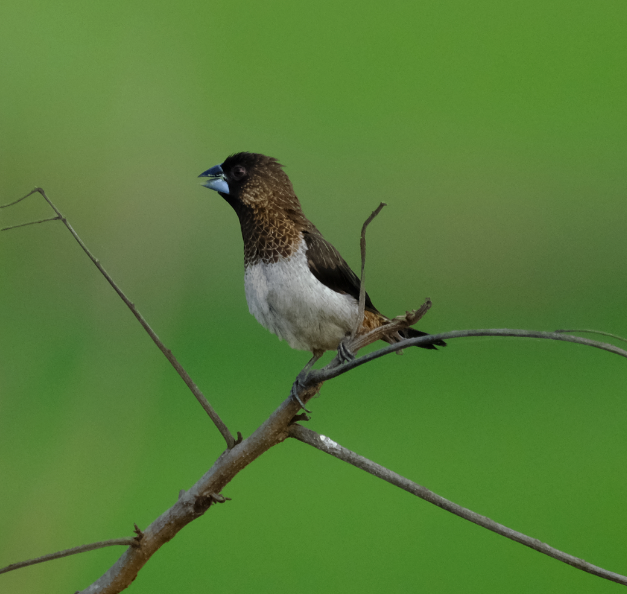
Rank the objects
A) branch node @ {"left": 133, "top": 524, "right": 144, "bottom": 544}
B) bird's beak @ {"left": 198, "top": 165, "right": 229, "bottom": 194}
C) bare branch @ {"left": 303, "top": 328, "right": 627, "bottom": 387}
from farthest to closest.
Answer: bird's beak @ {"left": 198, "top": 165, "right": 229, "bottom": 194}
branch node @ {"left": 133, "top": 524, "right": 144, "bottom": 544}
bare branch @ {"left": 303, "top": 328, "right": 627, "bottom": 387}

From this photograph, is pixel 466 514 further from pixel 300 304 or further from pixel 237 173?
pixel 237 173

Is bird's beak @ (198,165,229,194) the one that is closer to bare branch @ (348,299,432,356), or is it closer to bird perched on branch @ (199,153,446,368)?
bird perched on branch @ (199,153,446,368)

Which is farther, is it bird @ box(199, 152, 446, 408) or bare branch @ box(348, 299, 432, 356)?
bird @ box(199, 152, 446, 408)

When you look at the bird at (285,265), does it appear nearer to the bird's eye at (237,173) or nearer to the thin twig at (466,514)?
the bird's eye at (237,173)

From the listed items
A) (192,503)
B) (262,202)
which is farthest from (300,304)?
(192,503)

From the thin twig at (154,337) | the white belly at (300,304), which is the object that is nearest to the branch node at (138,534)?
the thin twig at (154,337)

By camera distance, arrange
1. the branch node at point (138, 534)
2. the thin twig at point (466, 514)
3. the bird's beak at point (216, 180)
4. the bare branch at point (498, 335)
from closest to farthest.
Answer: the bare branch at point (498, 335)
the thin twig at point (466, 514)
the branch node at point (138, 534)
the bird's beak at point (216, 180)

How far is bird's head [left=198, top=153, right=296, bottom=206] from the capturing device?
3.89 feet

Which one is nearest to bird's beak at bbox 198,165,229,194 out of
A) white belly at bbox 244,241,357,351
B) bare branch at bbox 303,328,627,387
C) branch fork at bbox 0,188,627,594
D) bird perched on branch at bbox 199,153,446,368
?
bird perched on branch at bbox 199,153,446,368

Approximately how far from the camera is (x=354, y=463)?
2.69 ft

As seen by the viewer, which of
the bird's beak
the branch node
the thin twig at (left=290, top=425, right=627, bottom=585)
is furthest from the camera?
the bird's beak

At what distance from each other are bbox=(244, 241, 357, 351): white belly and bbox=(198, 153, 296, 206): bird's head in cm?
11

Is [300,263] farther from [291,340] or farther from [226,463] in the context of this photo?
[226,463]

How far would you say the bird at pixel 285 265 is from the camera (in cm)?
119
